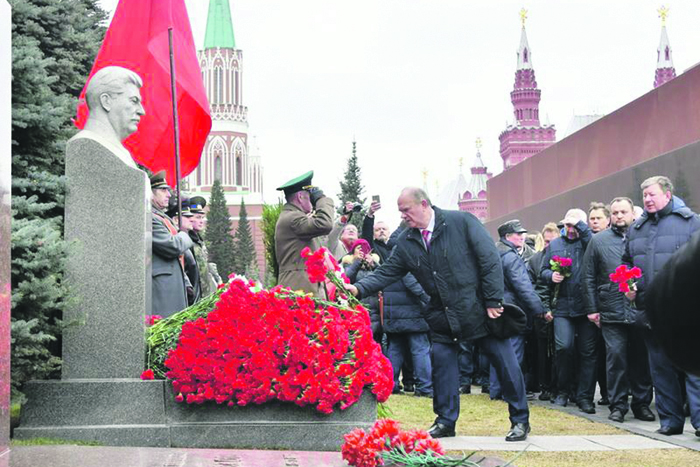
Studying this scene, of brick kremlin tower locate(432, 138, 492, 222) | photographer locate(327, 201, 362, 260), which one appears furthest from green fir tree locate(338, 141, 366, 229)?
brick kremlin tower locate(432, 138, 492, 222)

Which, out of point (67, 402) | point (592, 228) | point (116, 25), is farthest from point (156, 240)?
point (592, 228)

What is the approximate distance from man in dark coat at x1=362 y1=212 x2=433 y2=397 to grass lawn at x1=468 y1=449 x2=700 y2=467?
5.19 m

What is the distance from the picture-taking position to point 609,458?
280 inches

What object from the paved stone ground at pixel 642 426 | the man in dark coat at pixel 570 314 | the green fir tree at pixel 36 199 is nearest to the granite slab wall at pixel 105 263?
the green fir tree at pixel 36 199

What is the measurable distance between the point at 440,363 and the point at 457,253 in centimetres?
89

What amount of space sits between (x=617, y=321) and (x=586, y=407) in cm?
118

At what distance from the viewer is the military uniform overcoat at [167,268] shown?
7.87 metres

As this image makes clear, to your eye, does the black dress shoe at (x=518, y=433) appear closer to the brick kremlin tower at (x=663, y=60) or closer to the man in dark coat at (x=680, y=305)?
the man in dark coat at (x=680, y=305)

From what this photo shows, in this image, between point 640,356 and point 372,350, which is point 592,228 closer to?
point 640,356

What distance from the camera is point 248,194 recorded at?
164250 mm

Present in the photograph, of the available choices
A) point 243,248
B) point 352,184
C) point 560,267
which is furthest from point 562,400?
point 243,248

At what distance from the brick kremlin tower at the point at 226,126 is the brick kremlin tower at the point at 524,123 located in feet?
190

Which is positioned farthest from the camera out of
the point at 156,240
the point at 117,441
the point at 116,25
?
the point at 116,25

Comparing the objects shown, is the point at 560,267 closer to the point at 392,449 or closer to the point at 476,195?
the point at 392,449
